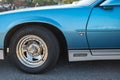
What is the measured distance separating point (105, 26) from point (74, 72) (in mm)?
952

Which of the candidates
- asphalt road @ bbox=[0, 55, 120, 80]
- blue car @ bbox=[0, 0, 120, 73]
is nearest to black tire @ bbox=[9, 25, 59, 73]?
blue car @ bbox=[0, 0, 120, 73]

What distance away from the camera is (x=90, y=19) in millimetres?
4434

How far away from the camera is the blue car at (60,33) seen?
444 centimetres

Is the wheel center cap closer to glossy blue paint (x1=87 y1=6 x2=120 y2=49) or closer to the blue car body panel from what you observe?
the blue car body panel

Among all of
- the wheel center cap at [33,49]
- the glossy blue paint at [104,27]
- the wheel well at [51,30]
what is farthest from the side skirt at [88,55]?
the wheel center cap at [33,49]

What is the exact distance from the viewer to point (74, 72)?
484 centimetres

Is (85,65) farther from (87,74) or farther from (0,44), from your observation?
(0,44)

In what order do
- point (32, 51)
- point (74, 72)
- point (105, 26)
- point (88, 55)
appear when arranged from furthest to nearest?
point (74, 72) → point (32, 51) → point (88, 55) → point (105, 26)

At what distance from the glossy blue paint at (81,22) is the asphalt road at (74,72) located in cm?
47

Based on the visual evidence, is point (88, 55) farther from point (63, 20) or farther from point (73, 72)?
point (63, 20)

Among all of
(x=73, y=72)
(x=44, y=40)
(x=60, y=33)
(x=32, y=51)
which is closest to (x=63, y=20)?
(x=60, y=33)

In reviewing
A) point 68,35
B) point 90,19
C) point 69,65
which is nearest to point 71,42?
point 68,35

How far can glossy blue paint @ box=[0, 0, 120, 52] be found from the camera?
174 inches

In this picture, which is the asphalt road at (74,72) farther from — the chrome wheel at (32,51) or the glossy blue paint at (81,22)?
the glossy blue paint at (81,22)
